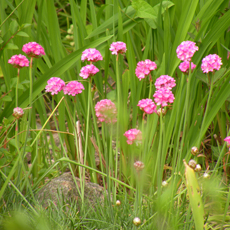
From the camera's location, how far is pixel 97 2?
8.57 feet

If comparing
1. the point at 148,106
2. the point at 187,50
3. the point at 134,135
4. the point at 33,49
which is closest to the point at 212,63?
the point at 187,50

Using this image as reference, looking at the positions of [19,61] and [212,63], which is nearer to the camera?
[212,63]

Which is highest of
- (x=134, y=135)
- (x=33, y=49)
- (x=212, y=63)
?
(x=33, y=49)

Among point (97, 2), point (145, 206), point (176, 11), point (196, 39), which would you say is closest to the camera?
point (145, 206)

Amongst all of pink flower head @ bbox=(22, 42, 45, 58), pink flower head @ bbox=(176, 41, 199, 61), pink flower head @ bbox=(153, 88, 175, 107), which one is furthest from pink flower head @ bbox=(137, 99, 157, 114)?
pink flower head @ bbox=(22, 42, 45, 58)

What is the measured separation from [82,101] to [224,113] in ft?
2.06

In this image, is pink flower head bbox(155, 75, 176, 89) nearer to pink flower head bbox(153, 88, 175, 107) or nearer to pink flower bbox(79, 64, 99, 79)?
pink flower head bbox(153, 88, 175, 107)

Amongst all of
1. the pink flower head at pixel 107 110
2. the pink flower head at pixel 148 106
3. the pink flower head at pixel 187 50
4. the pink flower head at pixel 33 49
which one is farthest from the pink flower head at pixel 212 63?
the pink flower head at pixel 33 49

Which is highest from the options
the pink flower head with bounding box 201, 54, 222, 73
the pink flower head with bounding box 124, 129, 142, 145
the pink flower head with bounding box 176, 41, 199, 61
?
the pink flower head with bounding box 176, 41, 199, 61

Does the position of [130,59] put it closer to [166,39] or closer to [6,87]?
[166,39]

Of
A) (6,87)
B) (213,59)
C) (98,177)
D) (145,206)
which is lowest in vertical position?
(98,177)

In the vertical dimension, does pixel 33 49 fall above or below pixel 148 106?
above

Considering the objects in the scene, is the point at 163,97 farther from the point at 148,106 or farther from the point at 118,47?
the point at 118,47

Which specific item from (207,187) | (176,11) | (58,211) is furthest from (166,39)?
(58,211)
